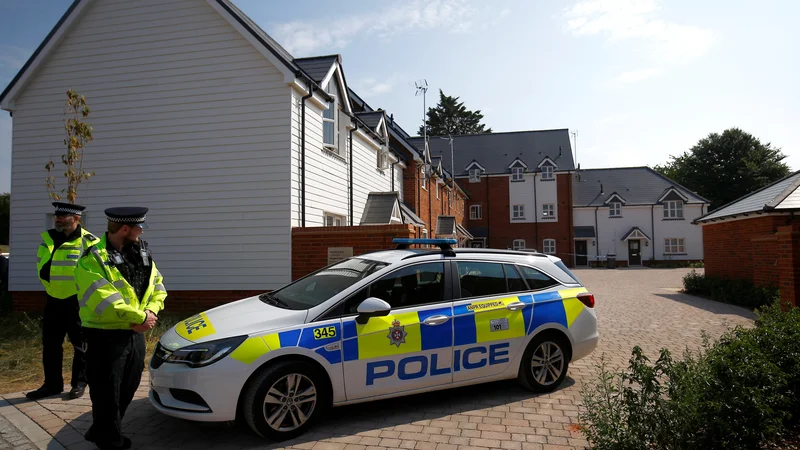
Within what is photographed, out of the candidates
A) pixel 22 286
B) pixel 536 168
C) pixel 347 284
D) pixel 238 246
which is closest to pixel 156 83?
pixel 238 246

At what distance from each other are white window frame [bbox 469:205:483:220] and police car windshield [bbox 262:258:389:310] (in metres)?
40.4

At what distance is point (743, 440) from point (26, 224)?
565 inches

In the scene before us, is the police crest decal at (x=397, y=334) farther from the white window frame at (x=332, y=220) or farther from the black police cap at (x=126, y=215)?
the white window frame at (x=332, y=220)

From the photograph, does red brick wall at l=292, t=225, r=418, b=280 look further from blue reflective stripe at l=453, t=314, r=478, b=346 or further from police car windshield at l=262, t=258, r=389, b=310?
blue reflective stripe at l=453, t=314, r=478, b=346

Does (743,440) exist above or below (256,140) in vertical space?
below

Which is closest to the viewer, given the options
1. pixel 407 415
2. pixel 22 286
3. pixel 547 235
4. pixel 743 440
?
pixel 743 440

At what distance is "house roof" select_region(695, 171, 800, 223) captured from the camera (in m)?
12.0

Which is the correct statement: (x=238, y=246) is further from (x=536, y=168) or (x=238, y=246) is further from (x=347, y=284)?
(x=536, y=168)

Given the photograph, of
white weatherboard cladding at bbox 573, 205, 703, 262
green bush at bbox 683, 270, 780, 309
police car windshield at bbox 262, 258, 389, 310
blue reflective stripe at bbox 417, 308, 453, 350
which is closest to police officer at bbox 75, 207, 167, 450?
police car windshield at bbox 262, 258, 389, 310

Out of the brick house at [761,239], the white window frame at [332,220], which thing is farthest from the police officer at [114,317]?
the brick house at [761,239]

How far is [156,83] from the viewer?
11445 millimetres

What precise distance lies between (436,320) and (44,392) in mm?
4345

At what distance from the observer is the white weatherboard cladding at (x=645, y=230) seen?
4266 centimetres

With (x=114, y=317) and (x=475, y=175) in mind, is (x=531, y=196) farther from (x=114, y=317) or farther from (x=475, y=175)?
(x=114, y=317)
